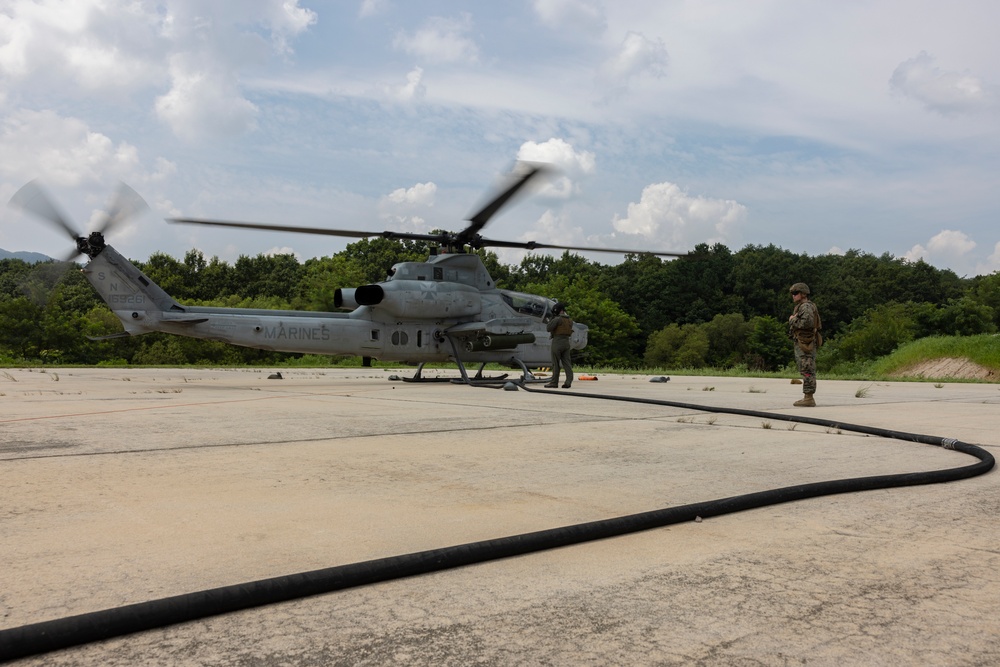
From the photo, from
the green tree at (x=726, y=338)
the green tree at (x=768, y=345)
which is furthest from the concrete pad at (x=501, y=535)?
the green tree at (x=726, y=338)

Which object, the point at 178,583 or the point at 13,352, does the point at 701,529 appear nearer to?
the point at 178,583

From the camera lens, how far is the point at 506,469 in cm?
467

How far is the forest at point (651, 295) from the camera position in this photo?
55.1m

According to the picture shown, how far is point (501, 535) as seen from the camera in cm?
305

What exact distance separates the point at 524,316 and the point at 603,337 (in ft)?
176

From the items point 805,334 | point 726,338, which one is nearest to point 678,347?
point 726,338

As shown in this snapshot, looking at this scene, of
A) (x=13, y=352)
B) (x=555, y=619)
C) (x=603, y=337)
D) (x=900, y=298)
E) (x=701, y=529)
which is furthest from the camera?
(x=900, y=298)

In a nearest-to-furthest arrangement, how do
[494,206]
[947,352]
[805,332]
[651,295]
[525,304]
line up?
[805,332] → [494,206] → [525,304] → [947,352] → [651,295]

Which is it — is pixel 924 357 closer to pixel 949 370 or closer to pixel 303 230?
pixel 949 370

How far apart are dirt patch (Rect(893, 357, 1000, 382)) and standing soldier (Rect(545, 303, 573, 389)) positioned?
16334 millimetres

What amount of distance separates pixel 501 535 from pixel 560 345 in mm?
10774

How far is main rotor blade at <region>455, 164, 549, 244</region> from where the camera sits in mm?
12711

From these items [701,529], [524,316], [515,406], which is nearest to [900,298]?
[524,316]

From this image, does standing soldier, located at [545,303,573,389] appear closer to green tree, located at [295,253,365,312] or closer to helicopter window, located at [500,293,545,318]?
helicopter window, located at [500,293,545,318]
